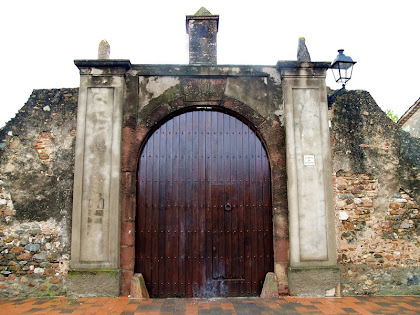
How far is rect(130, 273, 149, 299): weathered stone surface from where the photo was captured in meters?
5.22

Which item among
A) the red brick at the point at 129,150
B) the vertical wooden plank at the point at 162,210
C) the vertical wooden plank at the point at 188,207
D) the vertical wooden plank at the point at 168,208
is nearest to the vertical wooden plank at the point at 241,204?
the vertical wooden plank at the point at 188,207

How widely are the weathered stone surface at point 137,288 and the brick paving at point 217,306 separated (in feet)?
0.44

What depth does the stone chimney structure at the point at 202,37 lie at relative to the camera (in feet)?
22.4

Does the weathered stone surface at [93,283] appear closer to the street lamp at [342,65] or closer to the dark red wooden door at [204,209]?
the dark red wooden door at [204,209]

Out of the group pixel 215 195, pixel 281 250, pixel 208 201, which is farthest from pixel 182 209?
pixel 281 250

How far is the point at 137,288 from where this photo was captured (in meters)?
5.24

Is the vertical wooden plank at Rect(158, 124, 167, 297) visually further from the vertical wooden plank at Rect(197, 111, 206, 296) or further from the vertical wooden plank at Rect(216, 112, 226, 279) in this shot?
the vertical wooden plank at Rect(216, 112, 226, 279)

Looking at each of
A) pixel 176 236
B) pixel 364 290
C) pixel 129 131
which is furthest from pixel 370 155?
pixel 129 131

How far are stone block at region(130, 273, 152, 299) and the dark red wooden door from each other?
160 mm

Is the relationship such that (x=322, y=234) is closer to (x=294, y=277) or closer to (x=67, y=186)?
(x=294, y=277)

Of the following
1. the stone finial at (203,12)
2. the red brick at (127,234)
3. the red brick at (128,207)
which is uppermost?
the stone finial at (203,12)

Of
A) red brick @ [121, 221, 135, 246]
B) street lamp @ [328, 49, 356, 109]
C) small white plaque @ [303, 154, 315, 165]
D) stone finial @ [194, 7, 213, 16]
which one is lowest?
red brick @ [121, 221, 135, 246]

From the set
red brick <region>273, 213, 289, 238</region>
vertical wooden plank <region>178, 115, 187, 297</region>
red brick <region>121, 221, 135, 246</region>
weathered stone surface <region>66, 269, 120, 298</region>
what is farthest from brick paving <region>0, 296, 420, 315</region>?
red brick <region>273, 213, 289, 238</region>

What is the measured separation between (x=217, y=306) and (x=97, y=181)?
272 cm
